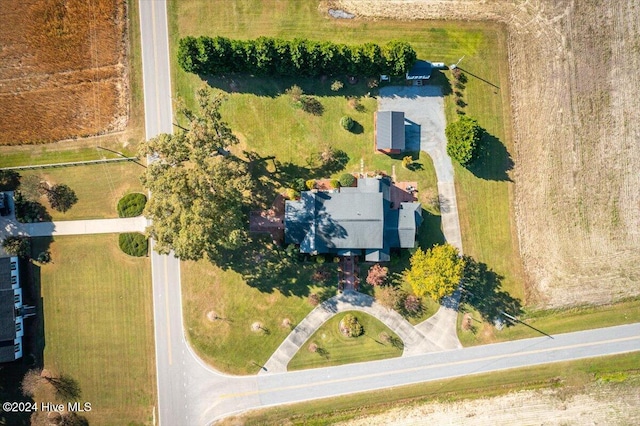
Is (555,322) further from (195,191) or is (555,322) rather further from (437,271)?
(195,191)

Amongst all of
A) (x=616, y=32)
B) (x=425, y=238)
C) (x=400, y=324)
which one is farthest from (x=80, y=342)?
(x=616, y=32)

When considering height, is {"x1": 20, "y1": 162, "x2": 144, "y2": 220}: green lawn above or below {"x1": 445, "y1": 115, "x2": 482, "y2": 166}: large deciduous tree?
below

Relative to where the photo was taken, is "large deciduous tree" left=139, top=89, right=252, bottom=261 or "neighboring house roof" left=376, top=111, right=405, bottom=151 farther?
"neighboring house roof" left=376, top=111, right=405, bottom=151

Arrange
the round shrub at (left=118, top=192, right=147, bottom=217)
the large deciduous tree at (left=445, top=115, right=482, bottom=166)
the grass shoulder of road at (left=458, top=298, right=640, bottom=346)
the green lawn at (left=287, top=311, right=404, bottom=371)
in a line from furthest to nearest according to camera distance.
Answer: the grass shoulder of road at (left=458, top=298, right=640, bottom=346) → the green lawn at (left=287, top=311, right=404, bottom=371) → the round shrub at (left=118, top=192, right=147, bottom=217) → the large deciduous tree at (left=445, top=115, right=482, bottom=166)

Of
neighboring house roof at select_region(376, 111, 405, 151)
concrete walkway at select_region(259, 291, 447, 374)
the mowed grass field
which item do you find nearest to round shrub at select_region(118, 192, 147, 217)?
Answer: the mowed grass field

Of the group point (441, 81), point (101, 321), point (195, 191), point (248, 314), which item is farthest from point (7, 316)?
point (441, 81)

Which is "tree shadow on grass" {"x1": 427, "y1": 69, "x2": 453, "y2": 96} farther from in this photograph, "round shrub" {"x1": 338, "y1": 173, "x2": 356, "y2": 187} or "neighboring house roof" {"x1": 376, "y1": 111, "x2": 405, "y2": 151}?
"round shrub" {"x1": 338, "y1": 173, "x2": 356, "y2": 187}

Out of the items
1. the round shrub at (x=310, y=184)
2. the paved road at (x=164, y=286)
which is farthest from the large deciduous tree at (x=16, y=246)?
the round shrub at (x=310, y=184)
